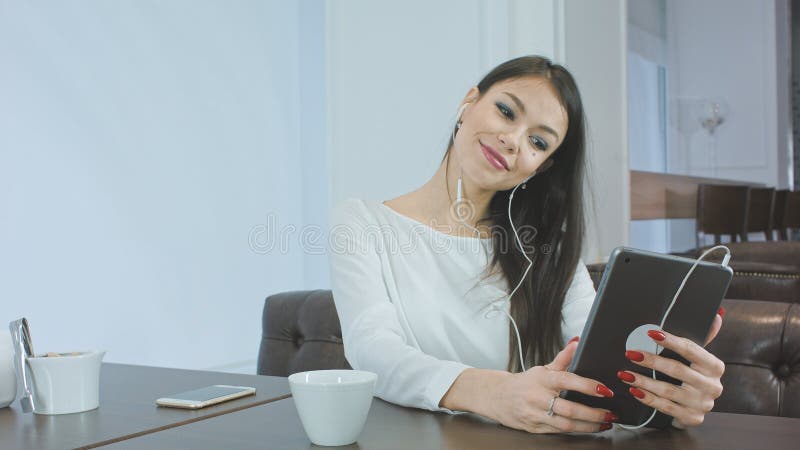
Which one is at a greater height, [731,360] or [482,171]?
[482,171]

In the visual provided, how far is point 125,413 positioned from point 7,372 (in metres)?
0.19

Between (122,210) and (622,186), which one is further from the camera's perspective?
(122,210)

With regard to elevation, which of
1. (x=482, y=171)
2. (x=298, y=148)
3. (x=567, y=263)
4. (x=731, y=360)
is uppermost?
(x=298, y=148)

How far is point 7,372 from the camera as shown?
1025 millimetres

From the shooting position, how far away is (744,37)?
22.4ft

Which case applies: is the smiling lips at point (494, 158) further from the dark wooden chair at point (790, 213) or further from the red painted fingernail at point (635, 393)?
the dark wooden chair at point (790, 213)

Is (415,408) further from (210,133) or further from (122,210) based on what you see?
(210,133)

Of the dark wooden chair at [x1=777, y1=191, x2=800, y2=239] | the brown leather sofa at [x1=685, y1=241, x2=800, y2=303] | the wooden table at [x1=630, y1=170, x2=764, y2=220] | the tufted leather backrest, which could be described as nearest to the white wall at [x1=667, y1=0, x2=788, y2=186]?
the dark wooden chair at [x1=777, y1=191, x2=800, y2=239]

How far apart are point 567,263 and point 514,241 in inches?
3.9

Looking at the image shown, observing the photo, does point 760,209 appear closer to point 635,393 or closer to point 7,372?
point 635,393

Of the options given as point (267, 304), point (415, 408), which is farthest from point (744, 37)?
point (415, 408)

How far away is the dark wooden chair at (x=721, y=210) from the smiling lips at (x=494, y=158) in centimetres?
284

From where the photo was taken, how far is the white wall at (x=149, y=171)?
3219 millimetres

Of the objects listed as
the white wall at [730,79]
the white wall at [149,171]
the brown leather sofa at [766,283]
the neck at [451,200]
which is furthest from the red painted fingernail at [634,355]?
the white wall at [730,79]
